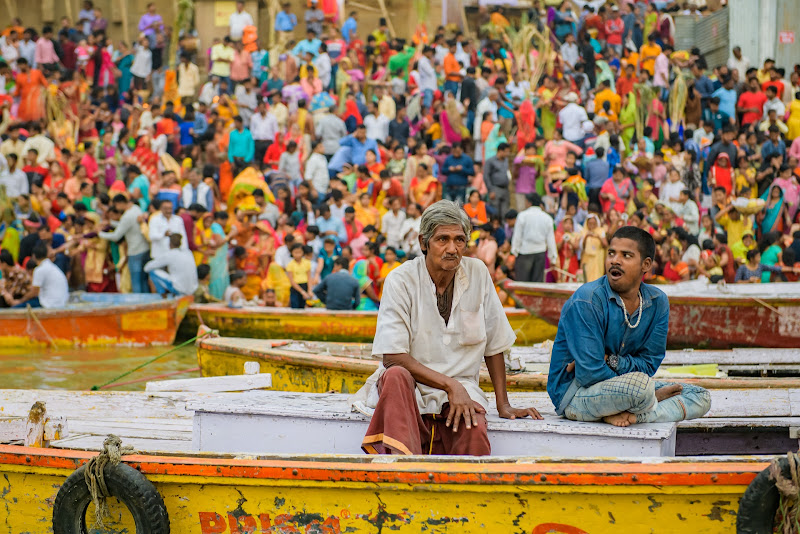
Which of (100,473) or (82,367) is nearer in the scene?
(100,473)

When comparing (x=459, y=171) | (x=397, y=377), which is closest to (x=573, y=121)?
(x=459, y=171)

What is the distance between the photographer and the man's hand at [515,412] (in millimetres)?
5121

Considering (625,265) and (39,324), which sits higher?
(625,265)

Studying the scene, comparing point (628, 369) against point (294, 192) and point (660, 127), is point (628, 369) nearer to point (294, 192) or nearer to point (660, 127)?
point (294, 192)

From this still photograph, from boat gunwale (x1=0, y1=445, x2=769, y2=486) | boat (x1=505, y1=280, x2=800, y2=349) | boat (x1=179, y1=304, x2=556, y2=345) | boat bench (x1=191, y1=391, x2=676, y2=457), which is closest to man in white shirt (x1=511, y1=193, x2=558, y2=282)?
boat (x1=179, y1=304, x2=556, y2=345)

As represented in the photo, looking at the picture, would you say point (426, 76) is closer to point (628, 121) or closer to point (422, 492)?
point (628, 121)

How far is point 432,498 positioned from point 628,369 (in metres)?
1.20

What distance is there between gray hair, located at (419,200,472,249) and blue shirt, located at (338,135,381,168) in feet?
37.1

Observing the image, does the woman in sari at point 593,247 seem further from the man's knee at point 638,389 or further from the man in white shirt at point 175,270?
the man's knee at point 638,389

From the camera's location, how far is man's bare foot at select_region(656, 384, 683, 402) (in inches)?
200

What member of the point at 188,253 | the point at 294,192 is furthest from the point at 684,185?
the point at 188,253

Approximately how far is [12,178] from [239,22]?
21.7ft

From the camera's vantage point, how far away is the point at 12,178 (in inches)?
618

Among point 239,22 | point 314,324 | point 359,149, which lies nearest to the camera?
point 314,324
